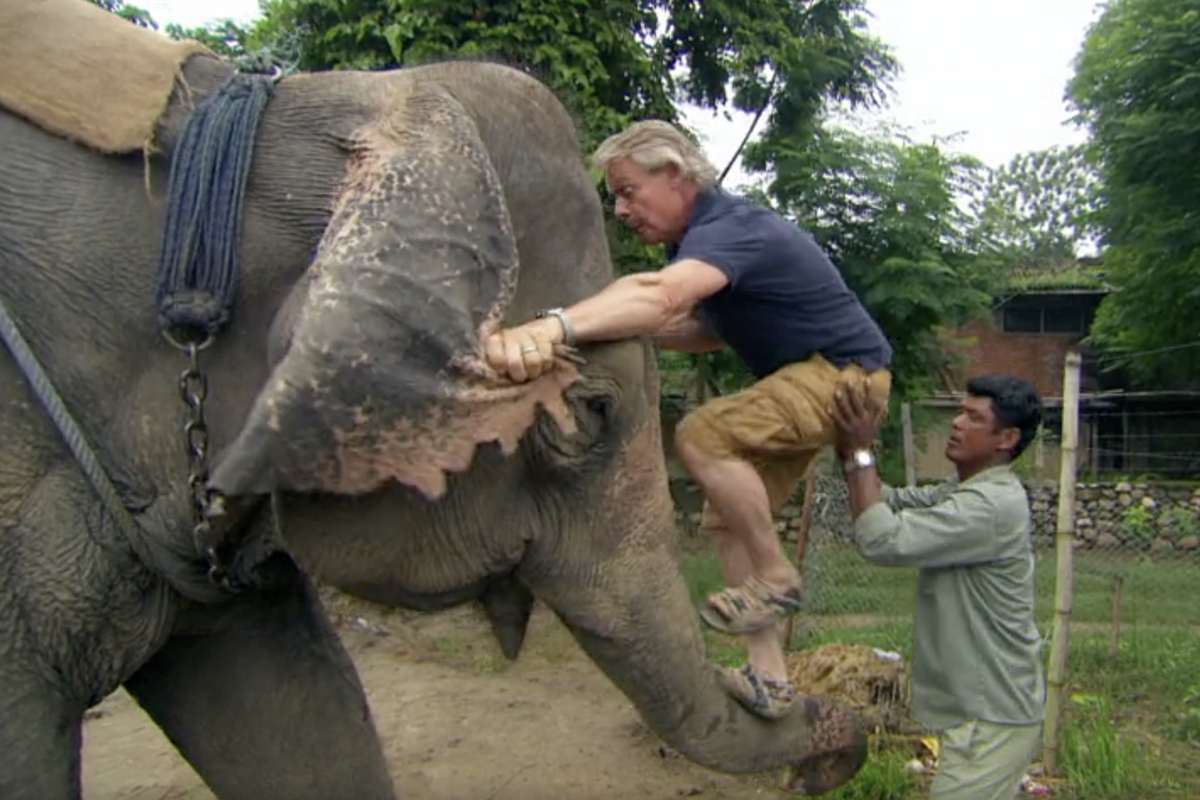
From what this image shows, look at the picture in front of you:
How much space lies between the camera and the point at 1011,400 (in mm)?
3748

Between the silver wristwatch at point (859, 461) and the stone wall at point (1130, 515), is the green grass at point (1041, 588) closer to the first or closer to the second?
the stone wall at point (1130, 515)

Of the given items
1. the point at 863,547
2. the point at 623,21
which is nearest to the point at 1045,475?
the point at 623,21

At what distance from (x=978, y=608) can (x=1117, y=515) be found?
1377 cm

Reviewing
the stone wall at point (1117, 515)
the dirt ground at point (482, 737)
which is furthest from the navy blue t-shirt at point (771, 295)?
the stone wall at point (1117, 515)

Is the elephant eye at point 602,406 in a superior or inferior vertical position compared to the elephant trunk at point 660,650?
superior

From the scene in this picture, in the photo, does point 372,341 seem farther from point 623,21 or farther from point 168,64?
point 623,21

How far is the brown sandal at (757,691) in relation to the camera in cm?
284

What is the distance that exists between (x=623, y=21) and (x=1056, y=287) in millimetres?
18776

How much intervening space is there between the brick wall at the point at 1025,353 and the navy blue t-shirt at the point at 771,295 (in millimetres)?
25288

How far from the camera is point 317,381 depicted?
6.58ft

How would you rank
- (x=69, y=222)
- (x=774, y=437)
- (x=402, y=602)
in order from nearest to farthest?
(x=69, y=222) < (x=402, y=602) < (x=774, y=437)

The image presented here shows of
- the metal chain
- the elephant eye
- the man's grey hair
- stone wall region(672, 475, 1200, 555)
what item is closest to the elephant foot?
the elephant eye

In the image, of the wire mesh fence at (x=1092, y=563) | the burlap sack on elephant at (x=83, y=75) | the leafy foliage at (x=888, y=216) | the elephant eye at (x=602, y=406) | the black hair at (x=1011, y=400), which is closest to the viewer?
the burlap sack on elephant at (x=83, y=75)

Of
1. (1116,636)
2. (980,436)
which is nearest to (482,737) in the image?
(980,436)
